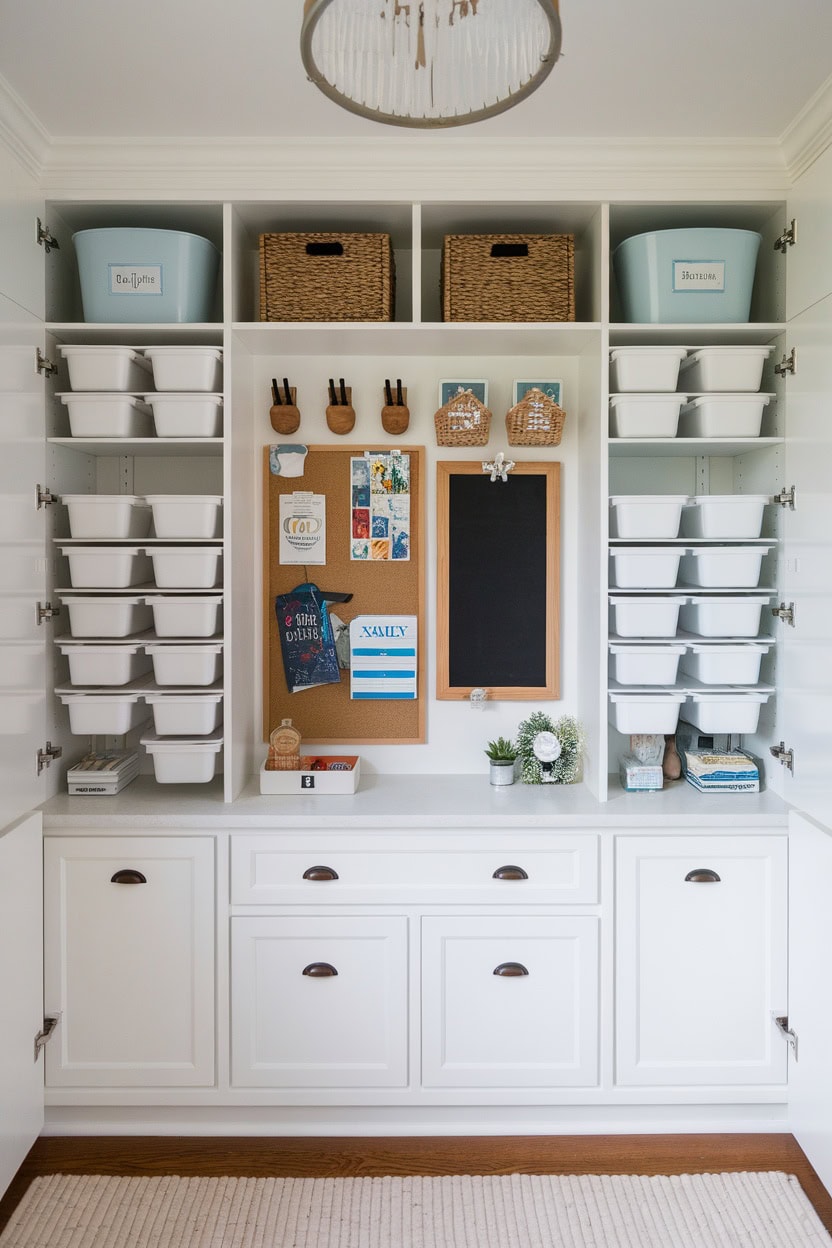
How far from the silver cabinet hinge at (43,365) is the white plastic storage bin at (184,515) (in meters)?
0.44

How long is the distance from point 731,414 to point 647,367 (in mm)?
267

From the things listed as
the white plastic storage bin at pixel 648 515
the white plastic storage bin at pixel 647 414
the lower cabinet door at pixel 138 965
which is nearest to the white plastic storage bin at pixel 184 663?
the lower cabinet door at pixel 138 965

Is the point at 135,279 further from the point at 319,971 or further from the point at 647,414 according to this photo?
the point at 319,971

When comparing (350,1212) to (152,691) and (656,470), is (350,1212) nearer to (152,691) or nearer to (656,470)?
(152,691)

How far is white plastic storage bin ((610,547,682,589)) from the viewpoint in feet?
7.97

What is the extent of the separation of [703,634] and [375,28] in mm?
1750

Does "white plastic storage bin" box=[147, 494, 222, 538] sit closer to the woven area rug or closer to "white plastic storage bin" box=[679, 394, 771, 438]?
"white plastic storage bin" box=[679, 394, 771, 438]

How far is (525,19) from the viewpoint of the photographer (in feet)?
3.89

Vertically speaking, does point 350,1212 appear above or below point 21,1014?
below

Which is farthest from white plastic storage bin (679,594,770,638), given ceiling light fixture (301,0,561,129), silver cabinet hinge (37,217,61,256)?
silver cabinet hinge (37,217,61,256)

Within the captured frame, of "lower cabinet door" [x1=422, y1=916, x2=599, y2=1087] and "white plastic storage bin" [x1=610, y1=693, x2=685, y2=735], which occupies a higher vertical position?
"white plastic storage bin" [x1=610, y1=693, x2=685, y2=735]

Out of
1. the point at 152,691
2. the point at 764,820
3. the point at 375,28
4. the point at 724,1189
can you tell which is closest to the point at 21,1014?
the point at 152,691

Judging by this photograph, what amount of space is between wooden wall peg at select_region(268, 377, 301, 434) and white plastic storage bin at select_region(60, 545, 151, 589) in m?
0.60

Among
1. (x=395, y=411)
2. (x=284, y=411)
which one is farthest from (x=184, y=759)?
(x=395, y=411)
